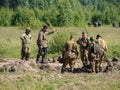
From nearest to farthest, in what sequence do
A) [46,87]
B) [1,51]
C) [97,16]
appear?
[46,87]
[1,51]
[97,16]

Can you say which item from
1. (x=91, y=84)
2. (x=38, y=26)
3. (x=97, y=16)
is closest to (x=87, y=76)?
(x=91, y=84)

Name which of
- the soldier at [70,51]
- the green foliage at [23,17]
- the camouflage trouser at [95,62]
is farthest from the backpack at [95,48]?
the green foliage at [23,17]

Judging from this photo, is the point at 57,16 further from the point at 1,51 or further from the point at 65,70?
the point at 65,70

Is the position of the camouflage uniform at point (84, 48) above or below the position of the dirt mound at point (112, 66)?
above

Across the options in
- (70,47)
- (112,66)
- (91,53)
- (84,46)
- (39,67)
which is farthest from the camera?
(84,46)

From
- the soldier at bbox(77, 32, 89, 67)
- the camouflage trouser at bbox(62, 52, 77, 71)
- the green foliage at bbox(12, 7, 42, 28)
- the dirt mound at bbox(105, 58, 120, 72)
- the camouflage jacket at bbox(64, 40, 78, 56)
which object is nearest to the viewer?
the camouflage jacket at bbox(64, 40, 78, 56)

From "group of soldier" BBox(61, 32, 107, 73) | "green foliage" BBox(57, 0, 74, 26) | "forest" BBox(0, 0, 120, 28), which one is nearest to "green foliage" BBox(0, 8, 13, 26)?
"forest" BBox(0, 0, 120, 28)

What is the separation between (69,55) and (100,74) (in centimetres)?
138

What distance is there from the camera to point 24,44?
20234mm

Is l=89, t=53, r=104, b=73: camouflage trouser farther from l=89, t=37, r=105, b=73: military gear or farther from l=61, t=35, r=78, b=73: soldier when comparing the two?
l=61, t=35, r=78, b=73: soldier

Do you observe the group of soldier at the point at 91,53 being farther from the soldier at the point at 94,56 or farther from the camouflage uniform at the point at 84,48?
the camouflage uniform at the point at 84,48

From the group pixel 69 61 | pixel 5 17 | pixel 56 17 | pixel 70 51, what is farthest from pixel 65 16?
pixel 70 51

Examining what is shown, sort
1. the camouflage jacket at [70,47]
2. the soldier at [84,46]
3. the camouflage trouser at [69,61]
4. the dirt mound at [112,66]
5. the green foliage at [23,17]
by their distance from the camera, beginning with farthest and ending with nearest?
the green foliage at [23,17] < the soldier at [84,46] < the dirt mound at [112,66] < the camouflage trouser at [69,61] < the camouflage jacket at [70,47]

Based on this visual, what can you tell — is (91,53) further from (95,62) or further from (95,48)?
(95,62)
